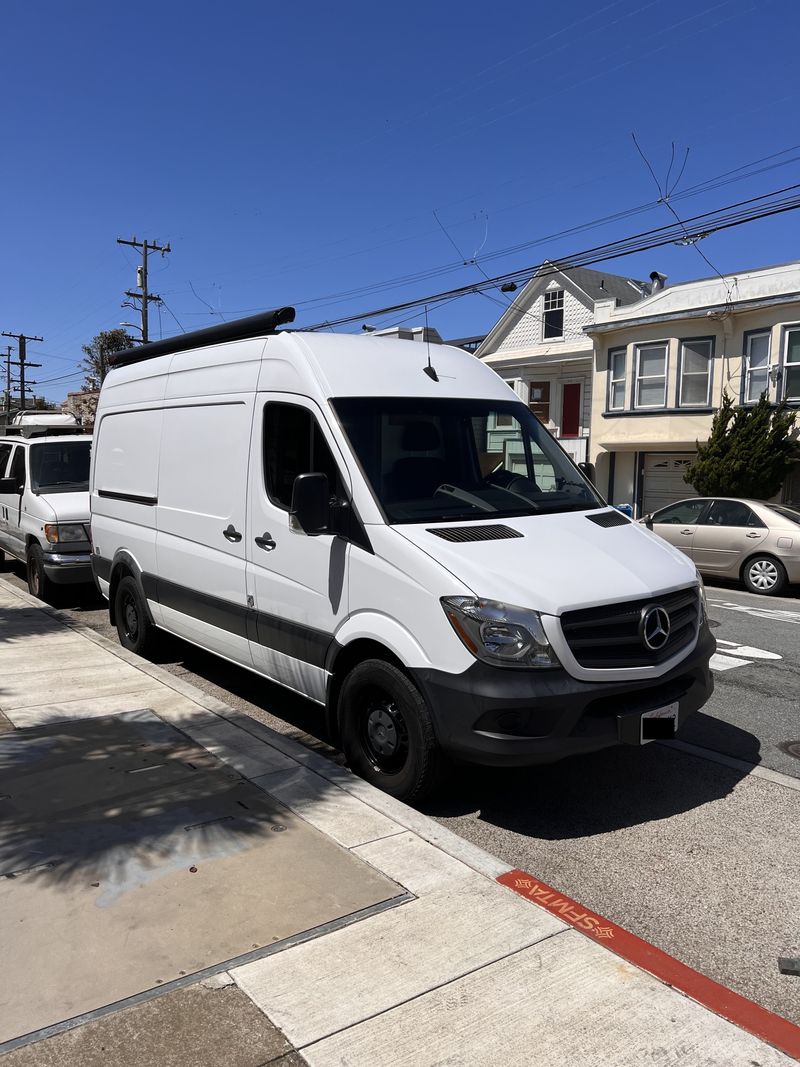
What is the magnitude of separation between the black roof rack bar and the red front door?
974 inches

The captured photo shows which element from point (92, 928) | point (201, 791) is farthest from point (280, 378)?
point (92, 928)

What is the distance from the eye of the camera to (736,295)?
22.7 m

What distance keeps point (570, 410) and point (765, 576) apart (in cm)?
1887

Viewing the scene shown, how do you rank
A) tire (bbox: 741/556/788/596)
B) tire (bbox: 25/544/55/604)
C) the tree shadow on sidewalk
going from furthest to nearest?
tire (bbox: 741/556/788/596), tire (bbox: 25/544/55/604), the tree shadow on sidewalk

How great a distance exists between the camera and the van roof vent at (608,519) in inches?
195

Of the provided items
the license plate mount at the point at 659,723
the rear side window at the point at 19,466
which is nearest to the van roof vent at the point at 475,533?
the license plate mount at the point at 659,723

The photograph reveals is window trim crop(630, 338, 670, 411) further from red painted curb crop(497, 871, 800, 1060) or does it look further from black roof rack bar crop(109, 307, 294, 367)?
red painted curb crop(497, 871, 800, 1060)

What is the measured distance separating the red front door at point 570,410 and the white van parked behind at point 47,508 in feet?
73.3

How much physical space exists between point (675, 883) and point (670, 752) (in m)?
1.69

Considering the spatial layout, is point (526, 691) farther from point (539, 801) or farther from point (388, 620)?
point (539, 801)

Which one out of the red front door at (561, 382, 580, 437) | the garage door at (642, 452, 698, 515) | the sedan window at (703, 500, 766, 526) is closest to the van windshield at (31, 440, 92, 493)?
the sedan window at (703, 500, 766, 526)

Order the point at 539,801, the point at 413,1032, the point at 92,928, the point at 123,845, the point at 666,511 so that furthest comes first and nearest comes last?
1. the point at 666,511
2. the point at 539,801
3. the point at 123,845
4. the point at 92,928
5. the point at 413,1032

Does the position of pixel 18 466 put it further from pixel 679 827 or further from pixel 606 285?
pixel 606 285

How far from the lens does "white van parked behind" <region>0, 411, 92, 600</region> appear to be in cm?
1004
